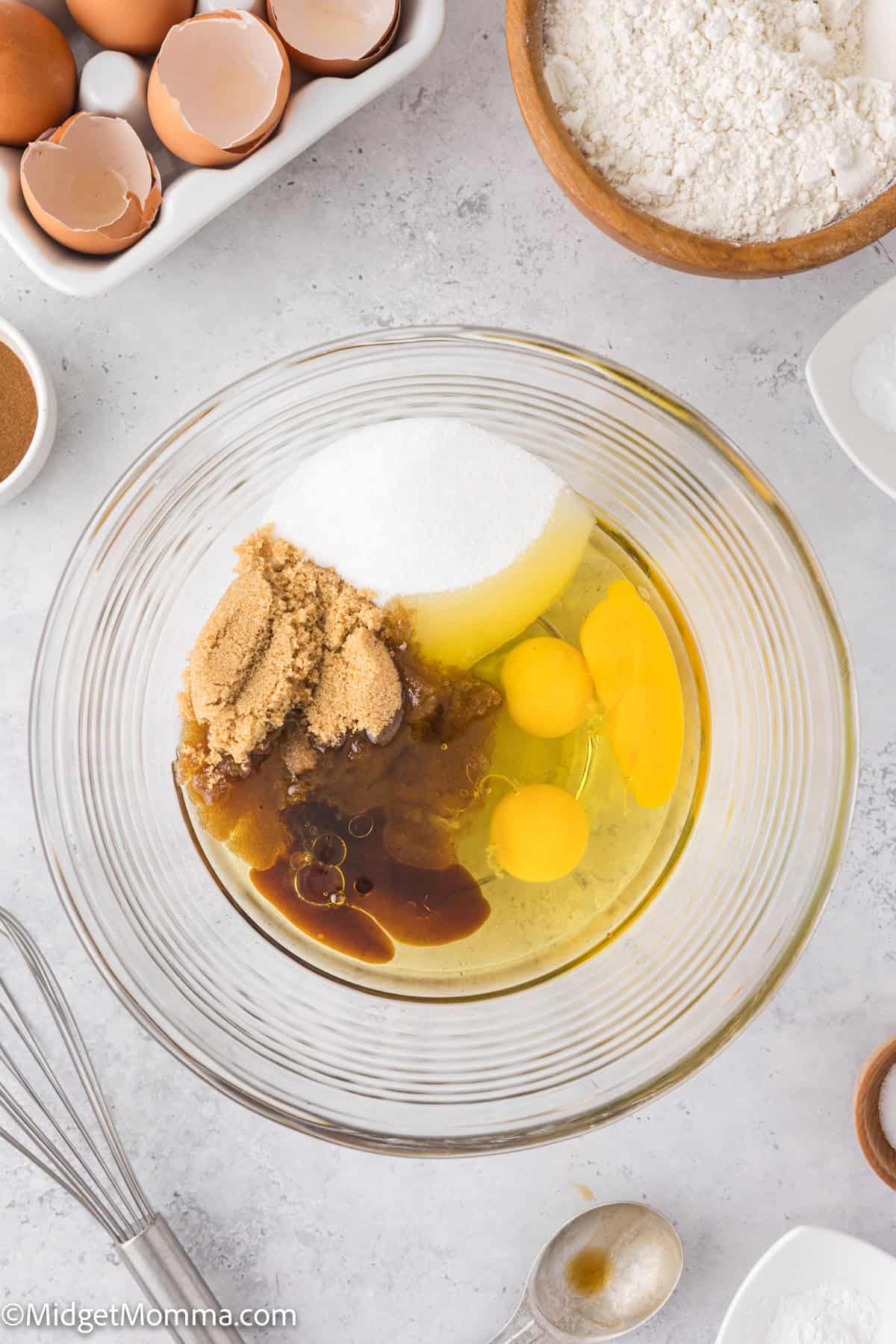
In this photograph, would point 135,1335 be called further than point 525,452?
Yes

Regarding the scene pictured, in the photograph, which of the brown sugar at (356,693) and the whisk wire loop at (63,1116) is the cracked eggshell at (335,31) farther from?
the whisk wire loop at (63,1116)

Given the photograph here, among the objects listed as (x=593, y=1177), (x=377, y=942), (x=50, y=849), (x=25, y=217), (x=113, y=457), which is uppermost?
(x=25, y=217)

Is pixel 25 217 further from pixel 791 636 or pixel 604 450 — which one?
pixel 791 636

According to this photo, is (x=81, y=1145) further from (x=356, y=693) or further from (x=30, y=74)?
(x=30, y=74)

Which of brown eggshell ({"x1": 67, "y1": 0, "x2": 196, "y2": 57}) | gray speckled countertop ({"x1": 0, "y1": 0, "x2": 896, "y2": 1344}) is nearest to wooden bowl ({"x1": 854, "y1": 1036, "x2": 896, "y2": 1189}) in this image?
gray speckled countertop ({"x1": 0, "y1": 0, "x2": 896, "y2": 1344})

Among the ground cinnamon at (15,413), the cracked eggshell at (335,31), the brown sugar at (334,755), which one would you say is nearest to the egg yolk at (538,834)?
the brown sugar at (334,755)

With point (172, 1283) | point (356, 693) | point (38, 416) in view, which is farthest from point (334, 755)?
point (172, 1283)

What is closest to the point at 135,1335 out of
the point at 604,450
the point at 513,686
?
the point at 513,686
